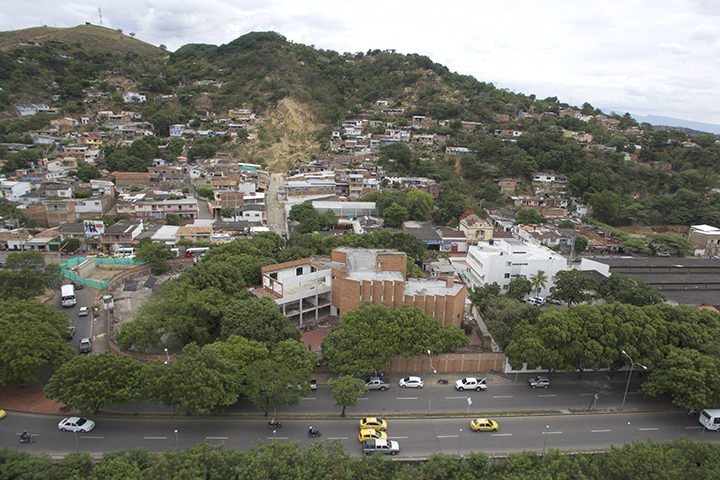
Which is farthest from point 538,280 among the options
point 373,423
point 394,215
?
point 394,215

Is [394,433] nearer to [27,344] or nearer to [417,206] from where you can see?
[27,344]

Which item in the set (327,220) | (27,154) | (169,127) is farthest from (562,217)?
(27,154)

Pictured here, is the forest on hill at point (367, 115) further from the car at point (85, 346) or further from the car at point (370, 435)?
the car at point (85, 346)

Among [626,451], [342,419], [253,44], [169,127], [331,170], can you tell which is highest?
[253,44]

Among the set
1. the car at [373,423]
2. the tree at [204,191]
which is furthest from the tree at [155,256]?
the car at [373,423]

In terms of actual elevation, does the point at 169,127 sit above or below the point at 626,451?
above

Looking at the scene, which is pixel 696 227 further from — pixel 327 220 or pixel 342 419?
pixel 342 419
